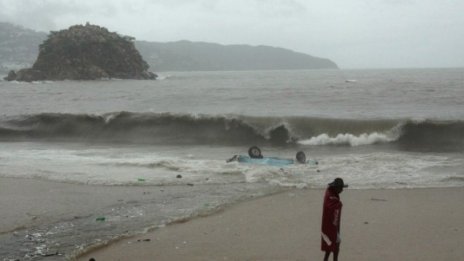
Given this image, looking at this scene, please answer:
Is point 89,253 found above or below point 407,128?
below

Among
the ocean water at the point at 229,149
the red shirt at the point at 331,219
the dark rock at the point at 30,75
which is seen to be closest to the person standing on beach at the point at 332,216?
the red shirt at the point at 331,219

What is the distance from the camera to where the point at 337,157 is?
52.1 feet

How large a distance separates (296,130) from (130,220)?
1482cm

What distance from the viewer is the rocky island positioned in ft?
334

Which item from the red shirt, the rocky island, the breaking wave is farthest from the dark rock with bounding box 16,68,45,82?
the red shirt

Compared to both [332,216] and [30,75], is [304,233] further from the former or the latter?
[30,75]

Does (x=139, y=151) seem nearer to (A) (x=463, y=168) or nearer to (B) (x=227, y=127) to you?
(B) (x=227, y=127)

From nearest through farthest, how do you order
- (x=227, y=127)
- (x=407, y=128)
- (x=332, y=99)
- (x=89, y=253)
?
(x=89, y=253), (x=407, y=128), (x=227, y=127), (x=332, y=99)

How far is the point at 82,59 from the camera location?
4070 inches

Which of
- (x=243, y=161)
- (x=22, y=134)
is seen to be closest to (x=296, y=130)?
(x=243, y=161)

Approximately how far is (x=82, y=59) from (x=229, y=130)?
87009 mm

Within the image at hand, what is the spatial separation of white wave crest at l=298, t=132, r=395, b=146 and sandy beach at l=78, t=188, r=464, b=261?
1006 cm

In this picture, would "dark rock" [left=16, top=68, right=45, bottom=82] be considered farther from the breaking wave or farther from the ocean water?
the breaking wave

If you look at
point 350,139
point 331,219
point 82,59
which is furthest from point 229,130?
point 82,59
